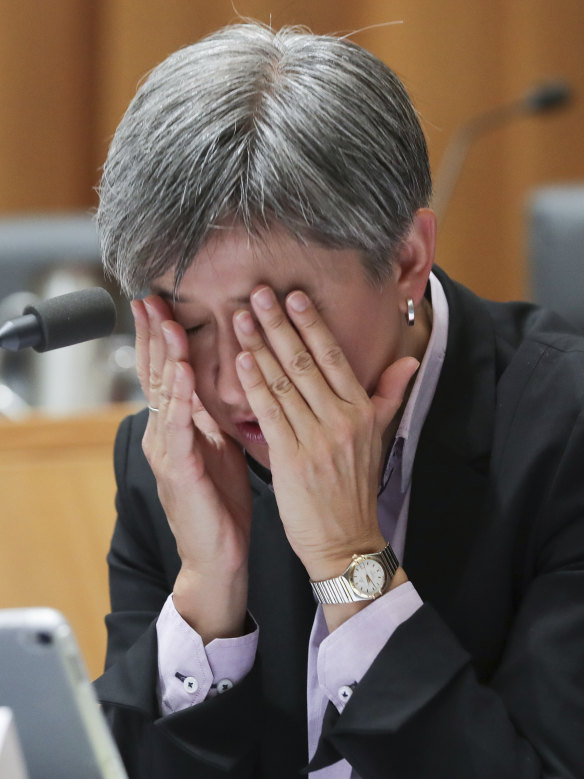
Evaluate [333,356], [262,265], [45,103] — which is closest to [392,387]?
[333,356]

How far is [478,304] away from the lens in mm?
1173

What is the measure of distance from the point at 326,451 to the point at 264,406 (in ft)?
0.24

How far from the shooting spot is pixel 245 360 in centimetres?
95

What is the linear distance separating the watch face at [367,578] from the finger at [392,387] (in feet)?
0.45

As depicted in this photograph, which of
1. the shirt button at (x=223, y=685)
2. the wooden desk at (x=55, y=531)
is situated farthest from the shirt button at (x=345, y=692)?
the wooden desk at (x=55, y=531)

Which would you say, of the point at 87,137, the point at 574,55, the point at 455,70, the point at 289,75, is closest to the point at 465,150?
the point at 455,70

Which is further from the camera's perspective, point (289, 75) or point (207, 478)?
point (207, 478)

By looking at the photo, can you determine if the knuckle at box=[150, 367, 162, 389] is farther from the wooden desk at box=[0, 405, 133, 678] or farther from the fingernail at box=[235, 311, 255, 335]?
the wooden desk at box=[0, 405, 133, 678]

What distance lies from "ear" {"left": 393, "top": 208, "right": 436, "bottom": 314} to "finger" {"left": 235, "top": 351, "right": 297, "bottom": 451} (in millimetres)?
169

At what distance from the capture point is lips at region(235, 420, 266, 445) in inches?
41.0

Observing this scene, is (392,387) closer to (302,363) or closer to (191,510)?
(302,363)

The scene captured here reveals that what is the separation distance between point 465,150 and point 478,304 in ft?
7.37

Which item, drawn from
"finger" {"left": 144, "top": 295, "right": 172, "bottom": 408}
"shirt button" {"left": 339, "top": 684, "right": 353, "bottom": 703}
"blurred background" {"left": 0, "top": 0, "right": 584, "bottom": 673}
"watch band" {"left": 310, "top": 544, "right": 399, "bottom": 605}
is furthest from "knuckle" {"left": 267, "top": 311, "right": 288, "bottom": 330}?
"blurred background" {"left": 0, "top": 0, "right": 584, "bottom": 673}

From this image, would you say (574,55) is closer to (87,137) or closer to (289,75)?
(87,137)
